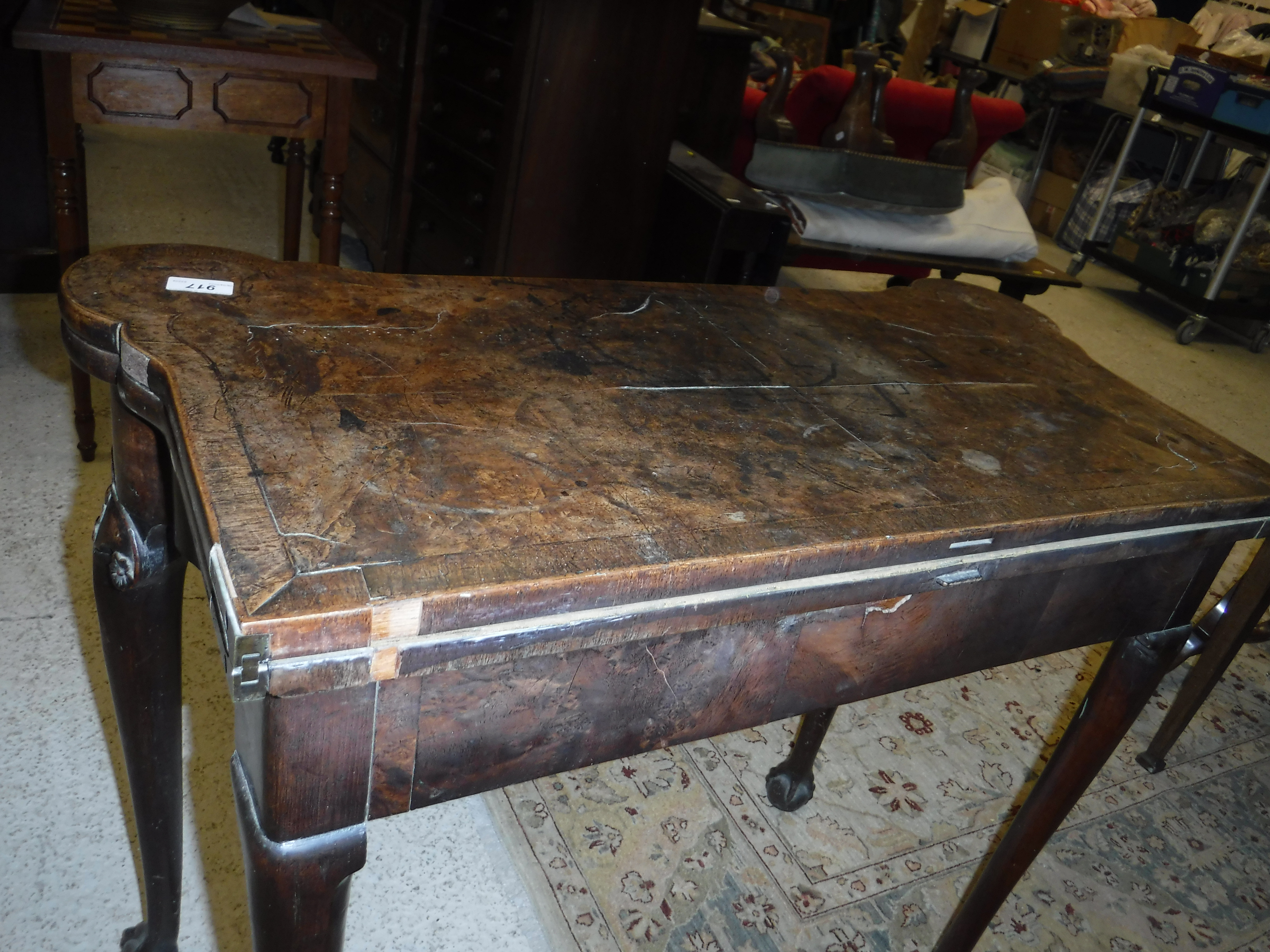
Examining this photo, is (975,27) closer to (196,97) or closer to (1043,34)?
(1043,34)

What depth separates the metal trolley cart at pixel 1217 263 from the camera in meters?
4.37

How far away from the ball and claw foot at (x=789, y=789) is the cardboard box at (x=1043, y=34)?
598 centimetres

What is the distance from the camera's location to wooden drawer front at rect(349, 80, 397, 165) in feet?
10.1

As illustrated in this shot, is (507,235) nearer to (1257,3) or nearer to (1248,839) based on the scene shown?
(1248,839)

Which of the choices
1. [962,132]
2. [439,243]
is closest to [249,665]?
[439,243]

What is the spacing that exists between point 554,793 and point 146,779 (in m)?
0.64

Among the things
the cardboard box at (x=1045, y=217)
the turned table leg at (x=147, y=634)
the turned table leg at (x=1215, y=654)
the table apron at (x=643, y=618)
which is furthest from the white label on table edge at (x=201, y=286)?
the cardboard box at (x=1045, y=217)

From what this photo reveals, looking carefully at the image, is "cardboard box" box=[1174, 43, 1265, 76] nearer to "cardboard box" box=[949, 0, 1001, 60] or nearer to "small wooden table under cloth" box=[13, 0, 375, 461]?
"cardboard box" box=[949, 0, 1001, 60]

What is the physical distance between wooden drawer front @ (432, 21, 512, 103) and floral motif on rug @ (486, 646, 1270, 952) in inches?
67.3

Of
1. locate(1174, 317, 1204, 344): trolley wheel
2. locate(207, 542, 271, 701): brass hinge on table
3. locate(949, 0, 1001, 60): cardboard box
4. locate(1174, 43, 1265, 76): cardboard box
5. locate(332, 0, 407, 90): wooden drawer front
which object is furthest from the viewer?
locate(949, 0, 1001, 60): cardboard box

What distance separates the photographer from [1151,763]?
1.89m

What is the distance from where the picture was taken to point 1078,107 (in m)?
5.80

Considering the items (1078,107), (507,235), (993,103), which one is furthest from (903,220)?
(1078,107)

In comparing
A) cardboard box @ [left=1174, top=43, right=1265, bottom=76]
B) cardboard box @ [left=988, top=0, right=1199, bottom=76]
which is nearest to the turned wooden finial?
cardboard box @ [left=1174, top=43, right=1265, bottom=76]
